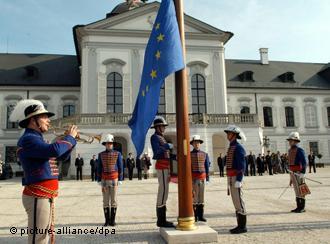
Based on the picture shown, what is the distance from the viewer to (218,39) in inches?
1220

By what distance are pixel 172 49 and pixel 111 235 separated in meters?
3.44

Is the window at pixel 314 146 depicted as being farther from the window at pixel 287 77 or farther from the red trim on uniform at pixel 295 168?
the red trim on uniform at pixel 295 168

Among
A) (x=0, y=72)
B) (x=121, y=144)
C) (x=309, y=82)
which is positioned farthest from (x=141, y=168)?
(x=309, y=82)

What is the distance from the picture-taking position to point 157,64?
5941 millimetres

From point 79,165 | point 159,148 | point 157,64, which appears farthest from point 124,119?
point 157,64

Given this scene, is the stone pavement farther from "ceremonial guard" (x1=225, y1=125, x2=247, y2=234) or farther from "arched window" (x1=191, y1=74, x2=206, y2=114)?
"arched window" (x1=191, y1=74, x2=206, y2=114)

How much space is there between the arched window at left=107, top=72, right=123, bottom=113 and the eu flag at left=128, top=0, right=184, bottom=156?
22.8 meters

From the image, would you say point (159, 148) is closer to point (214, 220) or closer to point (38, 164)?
point (214, 220)

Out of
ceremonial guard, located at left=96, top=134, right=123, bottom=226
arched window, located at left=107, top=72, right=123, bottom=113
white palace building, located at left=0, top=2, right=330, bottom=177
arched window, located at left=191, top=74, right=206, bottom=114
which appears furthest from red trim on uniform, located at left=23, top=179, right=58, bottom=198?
arched window, located at left=191, top=74, right=206, bottom=114

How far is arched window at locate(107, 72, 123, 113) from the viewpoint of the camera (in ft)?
94.9

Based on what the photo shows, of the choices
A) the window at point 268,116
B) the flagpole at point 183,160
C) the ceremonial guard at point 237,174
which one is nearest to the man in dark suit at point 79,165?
the ceremonial guard at point 237,174

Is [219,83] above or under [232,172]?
above

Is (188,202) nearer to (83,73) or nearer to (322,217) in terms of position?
(322,217)

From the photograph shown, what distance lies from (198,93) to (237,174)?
24.1 m
